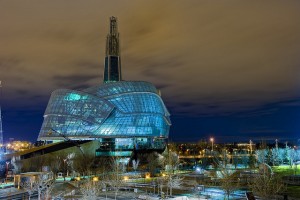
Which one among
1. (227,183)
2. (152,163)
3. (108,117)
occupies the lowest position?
(227,183)

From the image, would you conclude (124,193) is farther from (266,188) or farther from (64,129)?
(64,129)

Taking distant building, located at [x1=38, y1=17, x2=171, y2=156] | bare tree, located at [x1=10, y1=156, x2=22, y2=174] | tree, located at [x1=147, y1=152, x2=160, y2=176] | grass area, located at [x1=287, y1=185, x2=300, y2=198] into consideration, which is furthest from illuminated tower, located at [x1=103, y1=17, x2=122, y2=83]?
grass area, located at [x1=287, y1=185, x2=300, y2=198]

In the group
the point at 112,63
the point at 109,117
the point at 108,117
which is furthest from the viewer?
the point at 112,63

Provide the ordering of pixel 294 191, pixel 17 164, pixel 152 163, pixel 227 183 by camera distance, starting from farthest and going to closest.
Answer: pixel 152 163
pixel 17 164
pixel 294 191
pixel 227 183

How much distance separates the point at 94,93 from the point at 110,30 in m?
91.1

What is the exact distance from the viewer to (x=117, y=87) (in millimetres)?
118438

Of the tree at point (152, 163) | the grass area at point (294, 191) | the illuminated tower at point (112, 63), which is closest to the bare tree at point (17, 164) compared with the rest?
the tree at point (152, 163)

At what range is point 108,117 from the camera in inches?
4385

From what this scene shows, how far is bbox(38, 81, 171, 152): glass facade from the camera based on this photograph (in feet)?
361

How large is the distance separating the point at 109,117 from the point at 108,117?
424mm

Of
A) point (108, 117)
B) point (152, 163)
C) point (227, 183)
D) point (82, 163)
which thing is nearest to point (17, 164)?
point (82, 163)

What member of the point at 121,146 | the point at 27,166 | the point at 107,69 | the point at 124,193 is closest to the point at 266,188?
the point at 124,193

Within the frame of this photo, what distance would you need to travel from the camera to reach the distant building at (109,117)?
11000cm

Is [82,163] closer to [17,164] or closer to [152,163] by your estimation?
[17,164]
